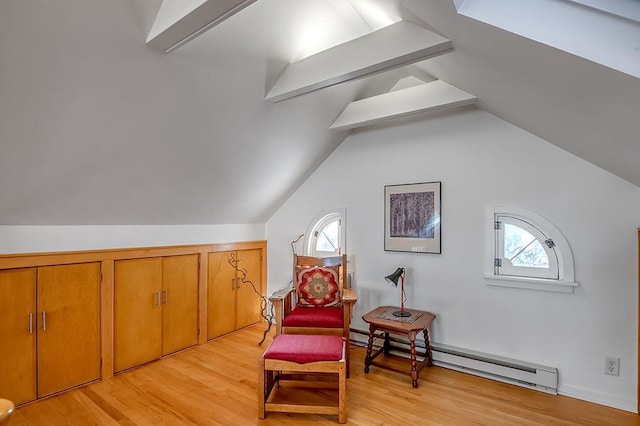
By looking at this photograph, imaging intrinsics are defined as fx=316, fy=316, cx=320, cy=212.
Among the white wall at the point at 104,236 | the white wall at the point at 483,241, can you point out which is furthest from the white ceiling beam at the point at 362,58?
the white wall at the point at 104,236

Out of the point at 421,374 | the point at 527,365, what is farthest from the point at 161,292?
the point at 527,365

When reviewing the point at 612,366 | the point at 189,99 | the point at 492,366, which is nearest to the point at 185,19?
the point at 189,99

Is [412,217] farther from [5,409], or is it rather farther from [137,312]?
[5,409]

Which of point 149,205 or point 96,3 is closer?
point 96,3

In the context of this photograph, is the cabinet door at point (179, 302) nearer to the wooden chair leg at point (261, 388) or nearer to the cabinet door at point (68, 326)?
the cabinet door at point (68, 326)

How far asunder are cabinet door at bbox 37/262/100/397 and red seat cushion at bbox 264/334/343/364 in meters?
1.54

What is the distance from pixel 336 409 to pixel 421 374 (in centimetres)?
100

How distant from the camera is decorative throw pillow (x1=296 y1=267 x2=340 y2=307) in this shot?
3041 mm

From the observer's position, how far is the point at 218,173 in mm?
2826

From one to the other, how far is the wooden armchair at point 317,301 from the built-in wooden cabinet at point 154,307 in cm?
107

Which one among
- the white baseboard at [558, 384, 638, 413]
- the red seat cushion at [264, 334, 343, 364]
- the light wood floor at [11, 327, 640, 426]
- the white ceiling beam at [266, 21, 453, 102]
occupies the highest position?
the white ceiling beam at [266, 21, 453, 102]

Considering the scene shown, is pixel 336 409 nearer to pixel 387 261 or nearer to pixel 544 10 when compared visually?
pixel 387 261

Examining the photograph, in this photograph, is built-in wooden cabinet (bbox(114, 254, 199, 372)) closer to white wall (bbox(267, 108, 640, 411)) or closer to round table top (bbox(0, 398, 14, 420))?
white wall (bbox(267, 108, 640, 411))

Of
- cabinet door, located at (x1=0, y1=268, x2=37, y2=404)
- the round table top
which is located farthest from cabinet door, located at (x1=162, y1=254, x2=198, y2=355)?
the round table top
